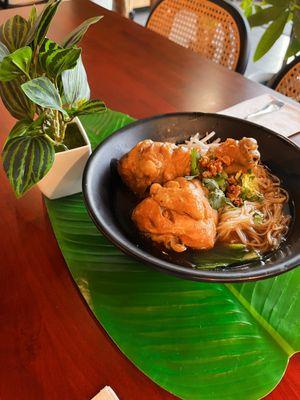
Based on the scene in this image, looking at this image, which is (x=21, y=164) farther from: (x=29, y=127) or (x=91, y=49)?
(x=91, y=49)

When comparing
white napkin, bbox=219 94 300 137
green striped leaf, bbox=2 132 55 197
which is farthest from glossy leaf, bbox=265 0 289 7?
green striped leaf, bbox=2 132 55 197

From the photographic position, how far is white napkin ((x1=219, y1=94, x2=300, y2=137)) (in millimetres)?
1333

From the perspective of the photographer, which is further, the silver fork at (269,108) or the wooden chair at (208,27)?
the wooden chair at (208,27)

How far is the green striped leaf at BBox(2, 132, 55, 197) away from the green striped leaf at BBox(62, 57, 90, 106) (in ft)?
0.52

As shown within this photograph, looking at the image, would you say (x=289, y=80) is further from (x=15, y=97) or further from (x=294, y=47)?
(x=15, y=97)

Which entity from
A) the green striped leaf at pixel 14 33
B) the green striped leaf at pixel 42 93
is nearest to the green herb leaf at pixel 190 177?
the green striped leaf at pixel 42 93

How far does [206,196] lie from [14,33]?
1.94 feet

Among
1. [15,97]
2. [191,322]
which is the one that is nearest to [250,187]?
[191,322]

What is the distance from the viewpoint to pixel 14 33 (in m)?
0.84

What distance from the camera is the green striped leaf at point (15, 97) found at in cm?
85

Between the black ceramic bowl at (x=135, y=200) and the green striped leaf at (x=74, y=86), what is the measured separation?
0.43ft

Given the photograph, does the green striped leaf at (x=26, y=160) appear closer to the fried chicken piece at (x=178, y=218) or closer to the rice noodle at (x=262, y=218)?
the fried chicken piece at (x=178, y=218)

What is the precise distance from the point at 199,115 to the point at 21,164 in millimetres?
547

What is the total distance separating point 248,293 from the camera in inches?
32.7
